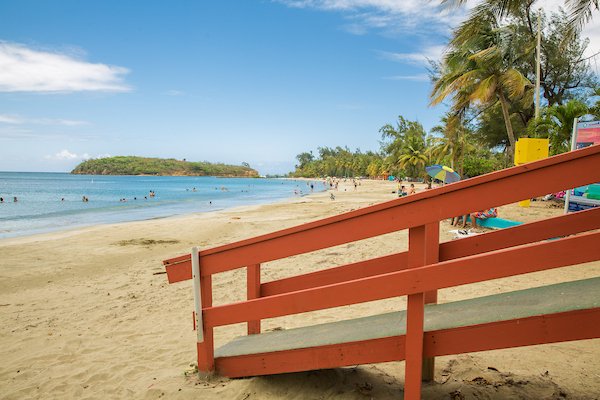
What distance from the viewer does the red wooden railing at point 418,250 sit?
5.48 feet

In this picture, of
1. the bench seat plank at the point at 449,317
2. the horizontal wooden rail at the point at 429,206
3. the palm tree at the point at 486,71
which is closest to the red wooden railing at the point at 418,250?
the horizontal wooden rail at the point at 429,206

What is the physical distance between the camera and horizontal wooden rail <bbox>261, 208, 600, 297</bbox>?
2.42 m

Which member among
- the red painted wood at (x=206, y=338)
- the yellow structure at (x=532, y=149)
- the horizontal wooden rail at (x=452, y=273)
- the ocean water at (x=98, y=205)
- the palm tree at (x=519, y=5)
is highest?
the palm tree at (x=519, y=5)

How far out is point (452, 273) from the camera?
1.85m

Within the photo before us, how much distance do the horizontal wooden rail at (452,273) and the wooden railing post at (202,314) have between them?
23.6 inches

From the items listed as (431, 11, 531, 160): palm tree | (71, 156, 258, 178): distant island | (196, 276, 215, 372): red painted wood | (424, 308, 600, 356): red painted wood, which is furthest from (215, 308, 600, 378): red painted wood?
(71, 156, 258, 178): distant island

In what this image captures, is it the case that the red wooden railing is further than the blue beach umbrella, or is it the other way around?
the blue beach umbrella

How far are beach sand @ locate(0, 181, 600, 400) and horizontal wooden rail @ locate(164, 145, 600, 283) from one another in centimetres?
111

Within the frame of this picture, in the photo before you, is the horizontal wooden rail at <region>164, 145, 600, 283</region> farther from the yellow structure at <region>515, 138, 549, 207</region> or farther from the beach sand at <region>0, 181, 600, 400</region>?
the yellow structure at <region>515, 138, 549, 207</region>

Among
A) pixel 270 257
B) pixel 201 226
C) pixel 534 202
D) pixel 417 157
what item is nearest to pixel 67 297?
pixel 270 257

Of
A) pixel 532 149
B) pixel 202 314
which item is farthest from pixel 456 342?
pixel 532 149

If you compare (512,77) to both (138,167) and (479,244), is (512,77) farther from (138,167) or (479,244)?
(138,167)

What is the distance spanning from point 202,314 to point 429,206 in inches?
73.8

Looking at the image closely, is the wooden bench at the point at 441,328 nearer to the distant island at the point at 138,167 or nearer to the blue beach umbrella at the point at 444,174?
the blue beach umbrella at the point at 444,174
